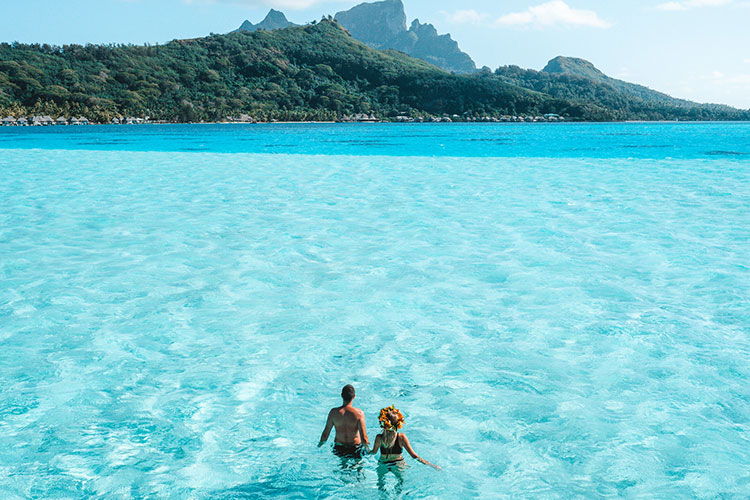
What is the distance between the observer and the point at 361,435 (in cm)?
417

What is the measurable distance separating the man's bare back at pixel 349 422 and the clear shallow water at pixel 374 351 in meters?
0.23

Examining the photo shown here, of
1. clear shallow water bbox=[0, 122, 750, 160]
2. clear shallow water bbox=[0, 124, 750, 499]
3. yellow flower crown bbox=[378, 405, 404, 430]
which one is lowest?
clear shallow water bbox=[0, 124, 750, 499]

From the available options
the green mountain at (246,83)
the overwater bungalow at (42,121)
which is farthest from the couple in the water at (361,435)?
the green mountain at (246,83)

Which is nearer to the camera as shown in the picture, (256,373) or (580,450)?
(580,450)

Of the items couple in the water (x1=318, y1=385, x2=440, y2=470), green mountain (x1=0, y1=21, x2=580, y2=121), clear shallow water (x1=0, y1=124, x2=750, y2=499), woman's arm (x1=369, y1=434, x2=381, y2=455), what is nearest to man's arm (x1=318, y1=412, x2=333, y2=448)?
couple in the water (x1=318, y1=385, x2=440, y2=470)


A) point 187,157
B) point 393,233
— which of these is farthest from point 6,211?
point 187,157

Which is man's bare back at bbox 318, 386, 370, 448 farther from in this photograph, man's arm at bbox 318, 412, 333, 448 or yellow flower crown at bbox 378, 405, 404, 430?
yellow flower crown at bbox 378, 405, 404, 430

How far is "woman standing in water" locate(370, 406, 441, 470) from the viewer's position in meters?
3.77

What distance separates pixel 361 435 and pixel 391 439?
34 centimetres

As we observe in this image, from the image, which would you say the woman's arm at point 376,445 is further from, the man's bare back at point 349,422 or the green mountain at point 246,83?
the green mountain at point 246,83

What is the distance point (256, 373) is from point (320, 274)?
12.3 ft

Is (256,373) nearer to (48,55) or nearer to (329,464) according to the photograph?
(329,464)

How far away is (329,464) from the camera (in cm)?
444

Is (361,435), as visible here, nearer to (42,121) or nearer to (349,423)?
(349,423)
